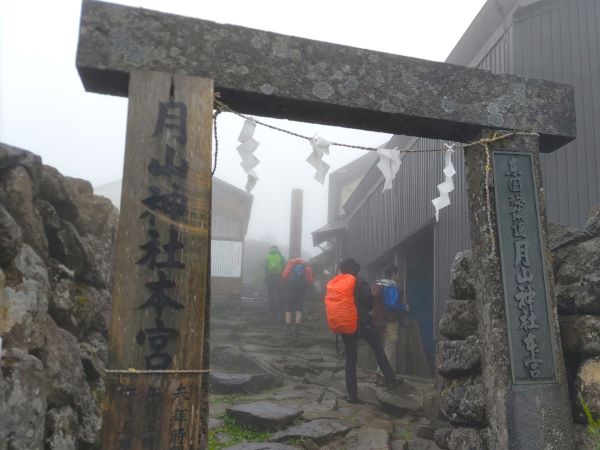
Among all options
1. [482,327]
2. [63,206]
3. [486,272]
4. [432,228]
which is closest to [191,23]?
[63,206]

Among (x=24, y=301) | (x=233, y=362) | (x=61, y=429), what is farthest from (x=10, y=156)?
(x=233, y=362)

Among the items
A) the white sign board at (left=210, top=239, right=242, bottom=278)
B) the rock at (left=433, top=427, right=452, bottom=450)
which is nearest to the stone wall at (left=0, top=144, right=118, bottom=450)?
the rock at (left=433, top=427, right=452, bottom=450)

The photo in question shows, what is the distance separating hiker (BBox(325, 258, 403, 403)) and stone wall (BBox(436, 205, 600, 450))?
2.93 metres

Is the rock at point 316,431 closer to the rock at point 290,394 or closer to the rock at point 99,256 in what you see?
the rock at point 290,394

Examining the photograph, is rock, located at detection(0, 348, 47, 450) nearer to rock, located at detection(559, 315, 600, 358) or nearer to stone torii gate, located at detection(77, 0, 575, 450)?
stone torii gate, located at detection(77, 0, 575, 450)

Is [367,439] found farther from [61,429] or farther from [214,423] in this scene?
[61,429]

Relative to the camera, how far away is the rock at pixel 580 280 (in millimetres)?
4676

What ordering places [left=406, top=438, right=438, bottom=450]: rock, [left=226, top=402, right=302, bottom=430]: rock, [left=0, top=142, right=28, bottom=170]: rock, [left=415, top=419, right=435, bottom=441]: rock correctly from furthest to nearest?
[left=226, top=402, right=302, bottom=430]: rock, [left=415, top=419, right=435, bottom=441]: rock, [left=406, top=438, right=438, bottom=450]: rock, [left=0, top=142, right=28, bottom=170]: rock

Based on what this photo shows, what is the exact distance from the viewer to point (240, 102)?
14.6 feet

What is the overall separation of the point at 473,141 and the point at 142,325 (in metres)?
3.48

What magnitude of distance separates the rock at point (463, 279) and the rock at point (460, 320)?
79 millimetres

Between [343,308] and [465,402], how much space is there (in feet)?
12.3

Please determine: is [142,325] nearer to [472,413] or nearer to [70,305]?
[70,305]

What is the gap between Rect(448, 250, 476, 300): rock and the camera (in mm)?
5723
